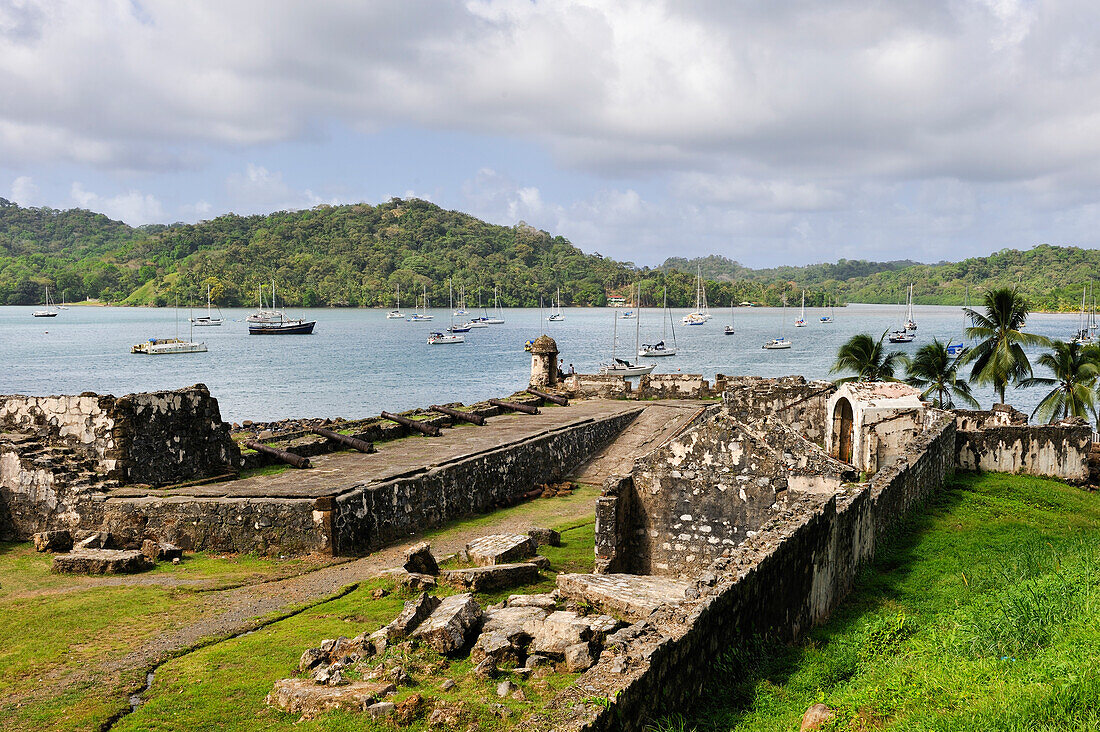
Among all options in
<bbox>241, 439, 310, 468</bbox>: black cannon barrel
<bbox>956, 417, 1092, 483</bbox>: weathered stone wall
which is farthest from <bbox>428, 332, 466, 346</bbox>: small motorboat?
<bbox>956, 417, 1092, 483</bbox>: weathered stone wall

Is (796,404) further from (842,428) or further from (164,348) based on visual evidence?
(164,348)

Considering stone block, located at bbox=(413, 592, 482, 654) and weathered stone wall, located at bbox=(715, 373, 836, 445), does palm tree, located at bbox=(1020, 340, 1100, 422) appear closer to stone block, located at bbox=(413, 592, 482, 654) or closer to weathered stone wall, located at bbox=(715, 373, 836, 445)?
weathered stone wall, located at bbox=(715, 373, 836, 445)

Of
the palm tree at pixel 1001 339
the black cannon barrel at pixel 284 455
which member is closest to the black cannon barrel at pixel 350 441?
the black cannon barrel at pixel 284 455

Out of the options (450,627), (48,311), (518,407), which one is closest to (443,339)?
(48,311)

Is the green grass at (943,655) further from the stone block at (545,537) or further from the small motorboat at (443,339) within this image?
the small motorboat at (443,339)

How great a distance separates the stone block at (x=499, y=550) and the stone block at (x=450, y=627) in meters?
3.03

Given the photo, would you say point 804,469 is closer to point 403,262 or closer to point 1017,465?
point 1017,465

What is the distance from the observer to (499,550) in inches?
523

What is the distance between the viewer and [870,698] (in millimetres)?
5938

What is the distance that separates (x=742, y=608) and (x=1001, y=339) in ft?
109

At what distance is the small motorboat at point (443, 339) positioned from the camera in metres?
124

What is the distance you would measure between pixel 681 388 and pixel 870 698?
26848 mm

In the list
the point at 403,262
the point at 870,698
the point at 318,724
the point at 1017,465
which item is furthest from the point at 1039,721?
the point at 403,262

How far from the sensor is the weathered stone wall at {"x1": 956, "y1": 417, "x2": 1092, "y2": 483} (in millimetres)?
19750
